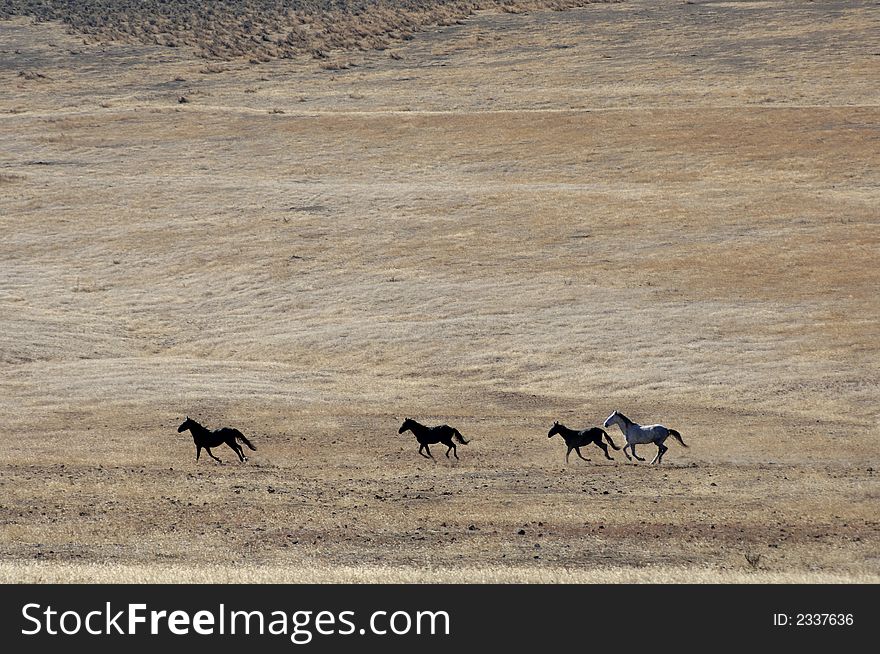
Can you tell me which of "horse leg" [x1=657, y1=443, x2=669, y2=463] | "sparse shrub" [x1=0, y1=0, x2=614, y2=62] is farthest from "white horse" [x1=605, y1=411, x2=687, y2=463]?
"sparse shrub" [x1=0, y1=0, x2=614, y2=62]

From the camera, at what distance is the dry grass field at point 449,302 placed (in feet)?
59.9

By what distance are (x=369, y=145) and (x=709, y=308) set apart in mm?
27035

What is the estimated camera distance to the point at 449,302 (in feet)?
125

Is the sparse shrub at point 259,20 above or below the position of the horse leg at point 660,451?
above

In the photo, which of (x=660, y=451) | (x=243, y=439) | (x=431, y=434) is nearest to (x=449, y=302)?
(x=431, y=434)

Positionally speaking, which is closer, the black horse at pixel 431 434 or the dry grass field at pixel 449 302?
the dry grass field at pixel 449 302

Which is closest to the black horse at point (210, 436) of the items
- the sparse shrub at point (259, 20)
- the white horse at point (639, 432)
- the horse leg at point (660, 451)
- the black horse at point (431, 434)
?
the black horse at point (431, 434)

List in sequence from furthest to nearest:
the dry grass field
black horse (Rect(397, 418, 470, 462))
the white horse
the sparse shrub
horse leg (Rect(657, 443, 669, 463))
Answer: the sparse shrub
black horse (Rect(397, 418, 470, 462))
horse leg (Rect(657, 443, 669, 463))
the white horse
the dry grass field

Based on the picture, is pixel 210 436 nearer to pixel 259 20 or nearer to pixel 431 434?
pixel 431 434

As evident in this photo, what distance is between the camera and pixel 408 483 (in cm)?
2108

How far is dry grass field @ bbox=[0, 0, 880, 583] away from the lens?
1827 cm

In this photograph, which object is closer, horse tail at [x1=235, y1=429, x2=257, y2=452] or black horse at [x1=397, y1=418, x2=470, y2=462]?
horse tail at [x1=235, y1=429, x2=257, y2=452]

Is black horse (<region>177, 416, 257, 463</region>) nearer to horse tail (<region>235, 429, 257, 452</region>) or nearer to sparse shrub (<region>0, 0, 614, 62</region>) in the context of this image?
horse tail (<region>235, 429, 257, 452</region>)

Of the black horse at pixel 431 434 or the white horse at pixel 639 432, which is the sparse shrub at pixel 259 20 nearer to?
the black horse at pixel 431 434
